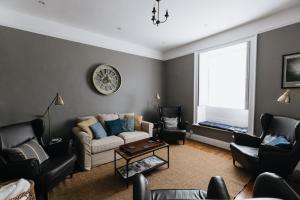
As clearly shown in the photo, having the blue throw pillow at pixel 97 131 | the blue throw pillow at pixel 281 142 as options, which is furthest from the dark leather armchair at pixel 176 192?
the blue throw pillow at pixel 97 131

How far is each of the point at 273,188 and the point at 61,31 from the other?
158 inches

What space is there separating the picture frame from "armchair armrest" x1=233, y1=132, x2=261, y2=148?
43.7 inches

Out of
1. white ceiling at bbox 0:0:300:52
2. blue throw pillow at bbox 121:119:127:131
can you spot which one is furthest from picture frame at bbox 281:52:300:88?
blue throw pillow at bbox 121:119:127:131

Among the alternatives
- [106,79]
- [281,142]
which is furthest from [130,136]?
[281,142]

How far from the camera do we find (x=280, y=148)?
2.10 m

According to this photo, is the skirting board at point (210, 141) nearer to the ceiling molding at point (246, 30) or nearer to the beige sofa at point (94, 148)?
the beige sofa at point (94, 148)

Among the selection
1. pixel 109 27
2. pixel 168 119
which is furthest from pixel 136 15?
pixel 168 119

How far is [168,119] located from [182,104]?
71 centimetres

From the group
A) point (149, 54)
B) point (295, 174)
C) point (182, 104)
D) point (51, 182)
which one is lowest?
point (295, 174)

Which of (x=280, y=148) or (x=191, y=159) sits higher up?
(x=280, y=148)

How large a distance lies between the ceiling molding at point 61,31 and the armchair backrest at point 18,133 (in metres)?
1.79

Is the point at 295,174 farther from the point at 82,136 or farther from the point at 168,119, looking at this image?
the point at 82,136

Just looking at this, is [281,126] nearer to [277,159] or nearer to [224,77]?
[277,159]

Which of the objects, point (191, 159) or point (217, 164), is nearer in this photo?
point (217, 164)
